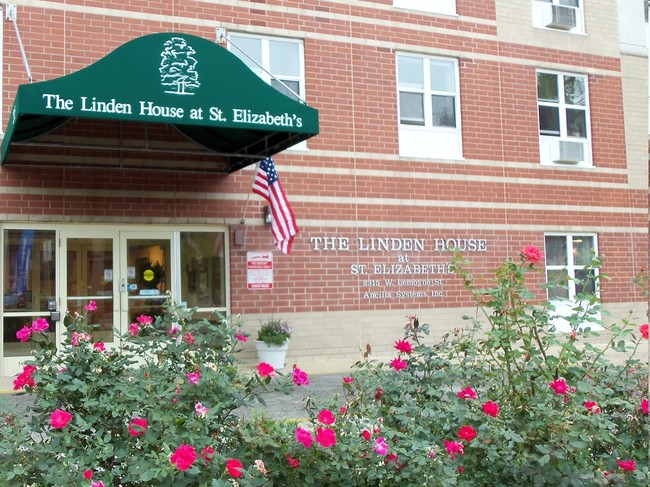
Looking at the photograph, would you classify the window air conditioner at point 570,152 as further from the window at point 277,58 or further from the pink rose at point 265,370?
the pink rose at point 265,370

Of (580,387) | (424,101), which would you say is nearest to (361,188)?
(424,101)

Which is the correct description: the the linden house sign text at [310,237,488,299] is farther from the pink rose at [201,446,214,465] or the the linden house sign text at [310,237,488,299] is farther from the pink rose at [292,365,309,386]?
the pink rose at [201,446,214,465]

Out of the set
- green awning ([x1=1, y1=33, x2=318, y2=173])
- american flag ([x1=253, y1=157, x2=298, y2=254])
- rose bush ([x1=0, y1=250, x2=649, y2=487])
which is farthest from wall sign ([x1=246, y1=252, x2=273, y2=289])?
rose bush ([x1=0, y1=250, x2=649, y2=487])

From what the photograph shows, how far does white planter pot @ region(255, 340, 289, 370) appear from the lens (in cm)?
1347

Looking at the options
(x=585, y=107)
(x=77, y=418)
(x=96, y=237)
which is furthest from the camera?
(x=585, y=107)

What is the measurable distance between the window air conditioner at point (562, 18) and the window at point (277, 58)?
6.77m

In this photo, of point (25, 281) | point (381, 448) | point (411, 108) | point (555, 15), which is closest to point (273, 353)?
point (25, 281)

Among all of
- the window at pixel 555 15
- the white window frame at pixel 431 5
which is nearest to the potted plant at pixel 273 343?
the white window frame at pixel 431 5

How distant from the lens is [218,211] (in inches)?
547

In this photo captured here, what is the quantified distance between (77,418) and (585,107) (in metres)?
16.9

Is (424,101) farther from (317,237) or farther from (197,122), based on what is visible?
(197,122)

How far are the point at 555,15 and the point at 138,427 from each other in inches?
666

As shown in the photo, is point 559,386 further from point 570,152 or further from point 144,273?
point 570,152

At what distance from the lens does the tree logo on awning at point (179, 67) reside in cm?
1078
